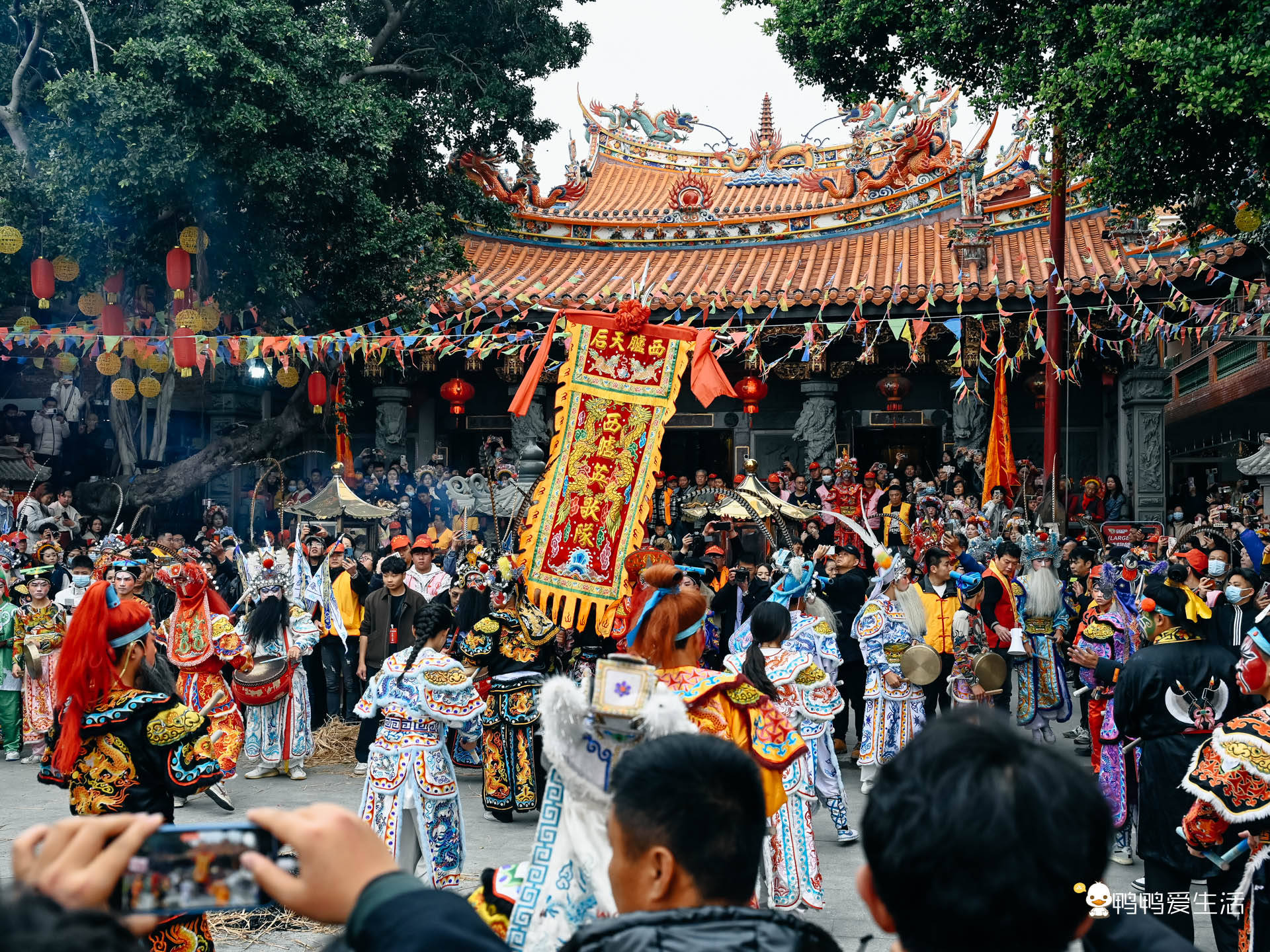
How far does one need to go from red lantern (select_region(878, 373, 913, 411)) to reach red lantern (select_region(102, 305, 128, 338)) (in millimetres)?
9850

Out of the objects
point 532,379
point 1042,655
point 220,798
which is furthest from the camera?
point 1042,655

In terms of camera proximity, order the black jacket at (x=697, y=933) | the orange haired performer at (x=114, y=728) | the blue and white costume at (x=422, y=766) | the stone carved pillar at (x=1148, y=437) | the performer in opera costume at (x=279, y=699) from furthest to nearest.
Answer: the stone carved pillar at (x=1148, y=437), the performer in opera costume at (x=279, y=699), the blue and white costume at (x=422, y=766), the orange haired performer at (x=114, y=728), the black jacket at (x=697, y=933)

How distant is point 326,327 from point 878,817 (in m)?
13.1

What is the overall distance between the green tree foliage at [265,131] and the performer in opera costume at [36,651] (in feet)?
15.4

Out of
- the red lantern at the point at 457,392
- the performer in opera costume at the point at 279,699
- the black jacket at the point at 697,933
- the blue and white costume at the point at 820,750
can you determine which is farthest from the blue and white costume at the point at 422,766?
the red lantern at the point at 457,392

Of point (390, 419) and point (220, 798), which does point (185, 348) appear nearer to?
point (390, 419)

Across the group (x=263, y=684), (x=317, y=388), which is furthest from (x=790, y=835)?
(x=317, y=388)

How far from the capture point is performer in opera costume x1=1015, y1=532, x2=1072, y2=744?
335 inches

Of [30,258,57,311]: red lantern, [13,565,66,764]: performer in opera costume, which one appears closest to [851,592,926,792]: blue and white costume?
[13,565,66,764]: performer in opera costume

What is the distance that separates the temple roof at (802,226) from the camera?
1464 cm

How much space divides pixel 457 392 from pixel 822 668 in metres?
10.9

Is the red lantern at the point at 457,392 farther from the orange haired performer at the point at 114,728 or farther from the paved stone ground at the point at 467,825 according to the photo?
the orange haired performer at the point at 114,728

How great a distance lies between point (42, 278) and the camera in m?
12.1

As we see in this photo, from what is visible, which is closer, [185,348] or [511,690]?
[511,690]
